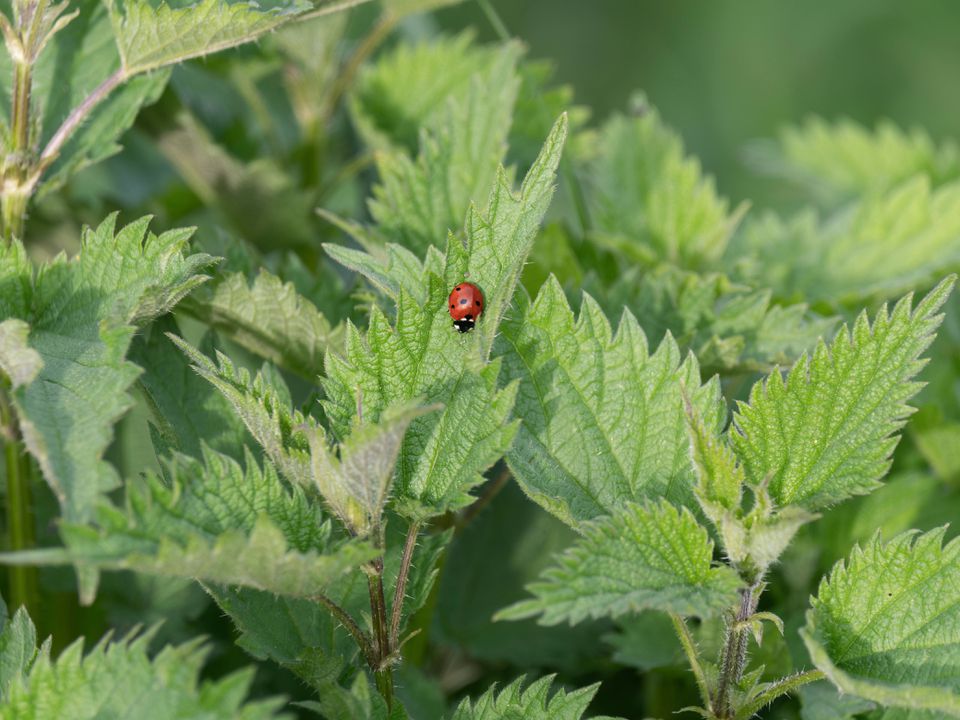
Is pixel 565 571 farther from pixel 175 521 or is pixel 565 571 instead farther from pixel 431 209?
pixel 431 209

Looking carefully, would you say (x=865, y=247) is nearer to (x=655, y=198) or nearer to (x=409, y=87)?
(x=655, y=198)

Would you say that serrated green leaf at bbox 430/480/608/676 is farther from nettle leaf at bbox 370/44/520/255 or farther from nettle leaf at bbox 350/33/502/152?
nettle leaf at bbox 350/33/502/152

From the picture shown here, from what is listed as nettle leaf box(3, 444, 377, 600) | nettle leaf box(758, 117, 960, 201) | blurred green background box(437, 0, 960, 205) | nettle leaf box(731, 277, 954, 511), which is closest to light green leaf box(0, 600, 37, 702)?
nettle leaf box(3, 444, 377, 600)

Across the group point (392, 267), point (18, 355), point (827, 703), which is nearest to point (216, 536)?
point (18, 355)

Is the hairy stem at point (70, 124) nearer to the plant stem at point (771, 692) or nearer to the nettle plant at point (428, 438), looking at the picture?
the nettle plant at point (428, 438)

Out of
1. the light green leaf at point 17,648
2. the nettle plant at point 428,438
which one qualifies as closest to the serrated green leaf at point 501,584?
the nettle plant at point 428,438

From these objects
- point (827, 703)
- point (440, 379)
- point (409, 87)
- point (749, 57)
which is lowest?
point (827, 703)

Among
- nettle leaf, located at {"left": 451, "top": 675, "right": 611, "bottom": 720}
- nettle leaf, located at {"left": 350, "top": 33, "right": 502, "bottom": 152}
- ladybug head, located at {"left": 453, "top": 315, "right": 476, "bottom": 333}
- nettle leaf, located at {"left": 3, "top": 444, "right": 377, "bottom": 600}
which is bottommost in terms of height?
nettle leaf, located at {"left": 451, "top": 675, "right": 611, "bottom": 720}
